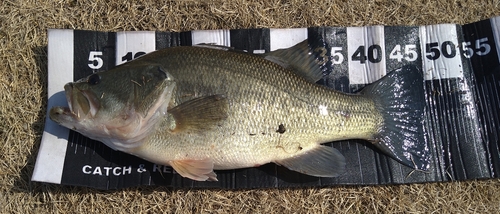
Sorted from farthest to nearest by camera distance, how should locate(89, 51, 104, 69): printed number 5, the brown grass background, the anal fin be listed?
locate(89, 51, 104, 69): printed number 5 < the brown grass background < the anal fin

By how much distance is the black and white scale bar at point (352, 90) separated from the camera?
270cm

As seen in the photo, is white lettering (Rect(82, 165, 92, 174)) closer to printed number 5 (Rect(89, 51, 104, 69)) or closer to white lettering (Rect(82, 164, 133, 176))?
white lettering (Rect(82, 164, 133, 176))

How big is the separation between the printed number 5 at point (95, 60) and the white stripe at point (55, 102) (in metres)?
0.15

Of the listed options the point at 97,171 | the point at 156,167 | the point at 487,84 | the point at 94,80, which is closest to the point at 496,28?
the point at 487,84

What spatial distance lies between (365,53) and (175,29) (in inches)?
61.5

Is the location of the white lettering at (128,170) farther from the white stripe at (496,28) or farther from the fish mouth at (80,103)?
the white stripe at (496,28)

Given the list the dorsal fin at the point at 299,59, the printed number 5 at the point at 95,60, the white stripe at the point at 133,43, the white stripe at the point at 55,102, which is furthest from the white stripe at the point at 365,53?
the white stripe at the point at 55,102

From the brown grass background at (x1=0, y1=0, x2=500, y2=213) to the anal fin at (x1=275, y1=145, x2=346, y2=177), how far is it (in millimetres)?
326

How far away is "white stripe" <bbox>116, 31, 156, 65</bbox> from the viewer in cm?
286

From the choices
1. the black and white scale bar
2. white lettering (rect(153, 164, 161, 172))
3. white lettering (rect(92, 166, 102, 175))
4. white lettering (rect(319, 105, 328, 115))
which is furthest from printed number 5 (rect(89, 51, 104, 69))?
white lettering (rect(319, 105, 328, 115))

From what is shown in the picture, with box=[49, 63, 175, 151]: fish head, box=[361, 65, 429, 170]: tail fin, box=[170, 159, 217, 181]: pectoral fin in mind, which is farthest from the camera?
box=[361, 65, 429, 170]: tail fin

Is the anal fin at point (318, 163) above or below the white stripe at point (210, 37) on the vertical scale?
below

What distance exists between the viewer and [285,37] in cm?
291

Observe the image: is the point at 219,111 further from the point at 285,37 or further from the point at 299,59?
the point at 285,37
